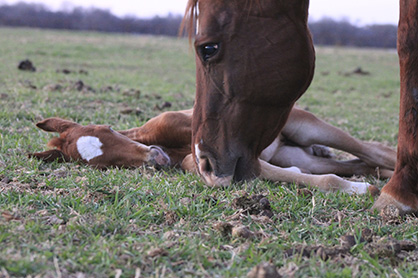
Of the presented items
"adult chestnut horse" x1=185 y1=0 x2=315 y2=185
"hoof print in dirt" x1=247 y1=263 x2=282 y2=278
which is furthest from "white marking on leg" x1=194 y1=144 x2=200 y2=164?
"hoof print in dirt" x1=247 y1=263 x2=282 y2=278

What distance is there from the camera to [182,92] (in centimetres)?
835

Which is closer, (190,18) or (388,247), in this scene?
(388,247)

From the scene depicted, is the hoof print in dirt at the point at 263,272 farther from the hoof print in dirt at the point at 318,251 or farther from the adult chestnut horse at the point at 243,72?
the adult chestnut horse at the point at 243,72

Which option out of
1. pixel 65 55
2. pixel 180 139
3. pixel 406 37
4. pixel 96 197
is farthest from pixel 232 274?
pixel 65 55

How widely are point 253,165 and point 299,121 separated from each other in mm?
1522

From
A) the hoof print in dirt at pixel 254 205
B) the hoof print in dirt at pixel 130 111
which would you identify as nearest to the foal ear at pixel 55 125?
the hoof print in dirt at pixel 130 111

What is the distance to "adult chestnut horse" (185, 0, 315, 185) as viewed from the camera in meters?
2.71

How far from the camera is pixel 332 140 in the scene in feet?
14.2

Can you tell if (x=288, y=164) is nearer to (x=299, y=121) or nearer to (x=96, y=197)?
(x=299, y=121)

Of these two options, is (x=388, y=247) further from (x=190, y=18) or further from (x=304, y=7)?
(x=190, y=18)

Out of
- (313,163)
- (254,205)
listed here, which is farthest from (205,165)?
(313,163)

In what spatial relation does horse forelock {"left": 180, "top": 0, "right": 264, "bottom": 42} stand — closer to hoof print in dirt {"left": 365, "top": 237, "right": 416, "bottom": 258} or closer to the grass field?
the grass field

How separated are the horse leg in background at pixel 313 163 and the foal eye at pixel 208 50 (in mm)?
1566

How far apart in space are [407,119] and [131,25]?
148ft
